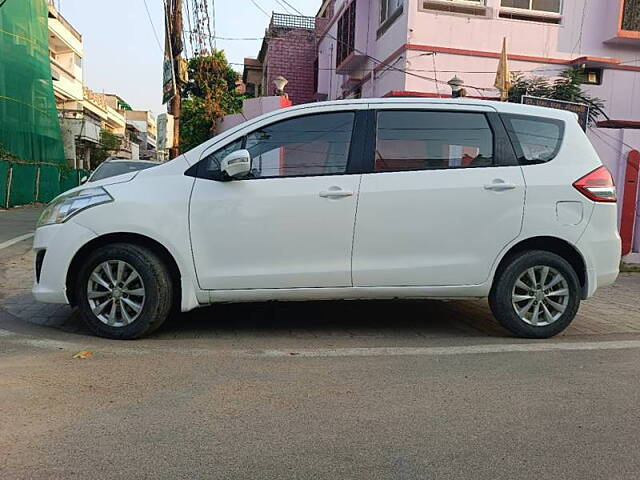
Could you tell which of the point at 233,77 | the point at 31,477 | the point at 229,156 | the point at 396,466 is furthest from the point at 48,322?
the point at 233,77

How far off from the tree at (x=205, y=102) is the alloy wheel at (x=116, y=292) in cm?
2023

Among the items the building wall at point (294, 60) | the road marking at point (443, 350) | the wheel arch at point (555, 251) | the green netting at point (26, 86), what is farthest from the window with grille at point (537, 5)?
the green netting at point (26, 86)

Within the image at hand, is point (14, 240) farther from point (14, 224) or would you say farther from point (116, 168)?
point (14, 224)

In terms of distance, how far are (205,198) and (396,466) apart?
8.56 feet

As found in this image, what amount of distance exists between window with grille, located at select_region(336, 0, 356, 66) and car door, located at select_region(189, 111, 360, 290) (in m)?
13.9

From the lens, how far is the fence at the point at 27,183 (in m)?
19.0

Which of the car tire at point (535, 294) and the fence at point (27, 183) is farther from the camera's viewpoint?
the fence at point (27, 183)

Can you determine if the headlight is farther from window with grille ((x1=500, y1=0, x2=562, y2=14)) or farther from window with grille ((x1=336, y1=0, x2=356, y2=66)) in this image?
window with grille ((x1=336, y1=0, x2=356, y2=66))

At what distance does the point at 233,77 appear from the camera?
3181 centimetres

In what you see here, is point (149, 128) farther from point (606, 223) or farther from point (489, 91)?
point (606, 223)

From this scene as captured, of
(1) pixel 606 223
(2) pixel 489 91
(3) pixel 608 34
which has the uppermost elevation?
(3) pixel 608 34

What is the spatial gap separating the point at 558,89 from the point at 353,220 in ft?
31.6

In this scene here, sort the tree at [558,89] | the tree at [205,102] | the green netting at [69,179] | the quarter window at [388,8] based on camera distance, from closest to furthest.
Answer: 1. the tree at [558,89]
2. the quarter window at [388,8]
3. the tree at [205,102]
4. the green netting at [69,179]

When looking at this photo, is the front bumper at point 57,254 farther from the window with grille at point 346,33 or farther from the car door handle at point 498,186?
the window with grille at point 346,33
